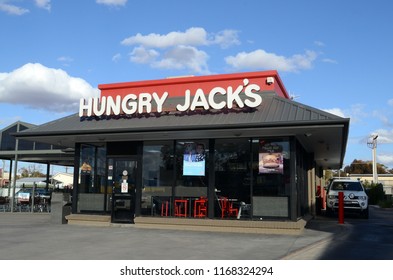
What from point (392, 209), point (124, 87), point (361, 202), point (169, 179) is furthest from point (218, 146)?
point (392, 209)

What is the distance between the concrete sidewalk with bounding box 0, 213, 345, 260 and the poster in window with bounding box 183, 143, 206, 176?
2.21 metres

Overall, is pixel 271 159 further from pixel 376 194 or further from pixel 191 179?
pixel 376 194

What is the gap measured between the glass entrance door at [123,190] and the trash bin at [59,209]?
219 centimetres

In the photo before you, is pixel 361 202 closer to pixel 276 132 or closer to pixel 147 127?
pixel 276 132

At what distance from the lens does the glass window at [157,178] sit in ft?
50.4

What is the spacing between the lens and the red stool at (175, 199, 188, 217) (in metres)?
15.1

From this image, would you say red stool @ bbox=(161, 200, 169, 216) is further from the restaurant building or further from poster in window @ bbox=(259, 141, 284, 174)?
poster in window @ bbox=(259, 141, 284, 174)

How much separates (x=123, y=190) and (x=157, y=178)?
150cm

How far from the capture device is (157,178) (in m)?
15.6

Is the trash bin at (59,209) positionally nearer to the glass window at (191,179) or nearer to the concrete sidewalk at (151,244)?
the concrete sidewalk at (151,244)

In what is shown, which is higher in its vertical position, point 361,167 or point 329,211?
point 361,167

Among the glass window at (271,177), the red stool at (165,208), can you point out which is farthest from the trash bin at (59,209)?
the glass window at (271,177)

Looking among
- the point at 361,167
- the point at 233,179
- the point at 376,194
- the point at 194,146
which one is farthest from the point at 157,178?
the point at 361,167
